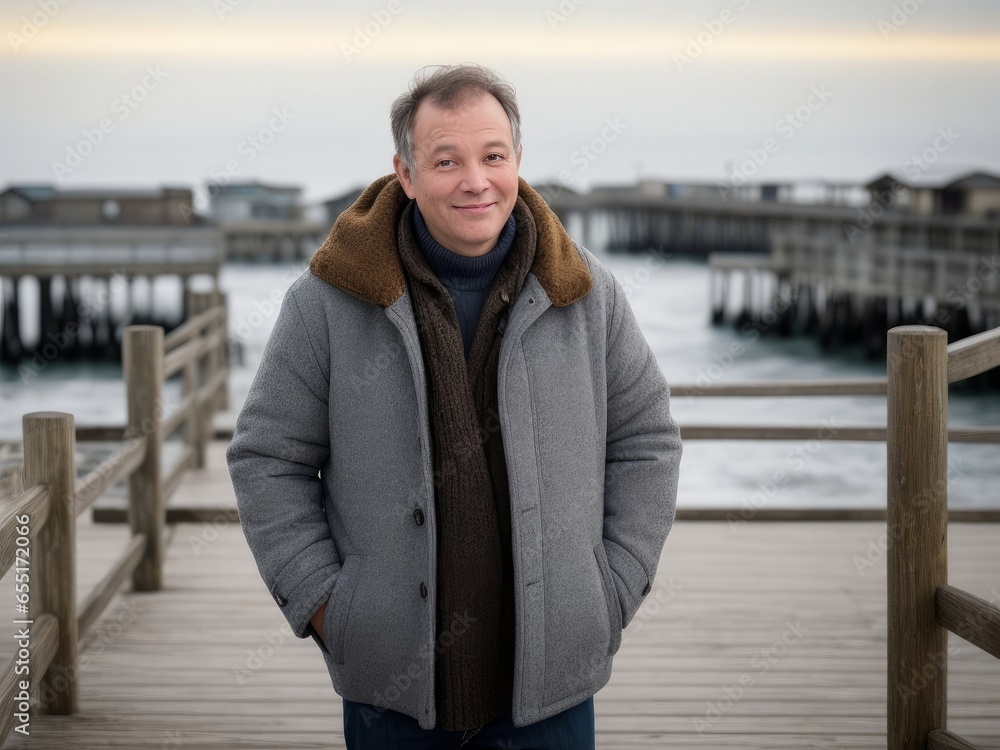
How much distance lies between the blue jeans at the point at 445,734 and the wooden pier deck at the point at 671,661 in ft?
2.89

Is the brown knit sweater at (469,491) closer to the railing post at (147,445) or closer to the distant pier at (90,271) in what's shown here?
the railing post at (147,445)

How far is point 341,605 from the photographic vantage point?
1874 millimetres

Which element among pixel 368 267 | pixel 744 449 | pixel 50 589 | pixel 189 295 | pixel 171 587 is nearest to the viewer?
pixel 368 267

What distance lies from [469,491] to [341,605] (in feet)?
0.92

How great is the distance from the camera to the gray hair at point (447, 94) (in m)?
1.79

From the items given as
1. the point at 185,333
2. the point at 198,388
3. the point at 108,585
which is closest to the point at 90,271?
the point at 198,388

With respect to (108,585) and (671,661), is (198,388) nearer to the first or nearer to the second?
(108,585)

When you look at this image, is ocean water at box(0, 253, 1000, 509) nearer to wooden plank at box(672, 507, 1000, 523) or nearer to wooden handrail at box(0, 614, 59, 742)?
wooden plank at box(672, 507, 1000, 523)

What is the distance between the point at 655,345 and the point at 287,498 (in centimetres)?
3616

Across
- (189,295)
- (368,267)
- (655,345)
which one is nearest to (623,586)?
(368,267)

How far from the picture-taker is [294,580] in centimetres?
188

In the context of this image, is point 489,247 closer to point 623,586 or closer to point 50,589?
point 623,586
